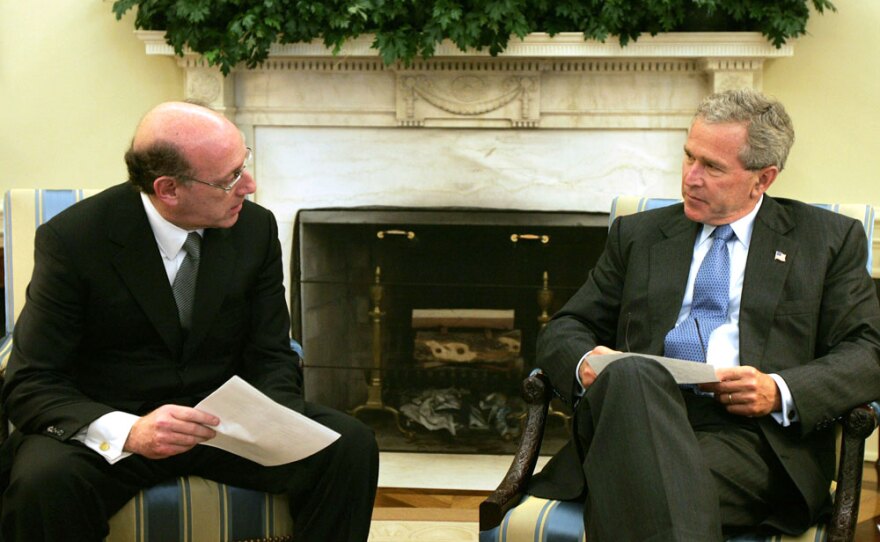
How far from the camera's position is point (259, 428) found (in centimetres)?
192

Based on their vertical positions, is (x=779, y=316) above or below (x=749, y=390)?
above

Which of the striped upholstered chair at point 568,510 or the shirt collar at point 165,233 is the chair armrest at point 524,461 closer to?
the striped upholstered chair at point 568,510

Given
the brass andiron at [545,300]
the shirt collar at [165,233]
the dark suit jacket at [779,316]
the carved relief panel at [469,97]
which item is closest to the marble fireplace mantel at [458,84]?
the carved relief panel at [469,97]

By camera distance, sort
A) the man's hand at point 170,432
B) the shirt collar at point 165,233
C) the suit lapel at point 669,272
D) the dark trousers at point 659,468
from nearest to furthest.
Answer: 1. the dark trousers at point 659,468
2. the man's hand at point 170,432
3. the shirt collar at point 165,233
4. the suit lapel at point 669,272

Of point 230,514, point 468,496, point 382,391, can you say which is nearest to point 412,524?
point 468,496

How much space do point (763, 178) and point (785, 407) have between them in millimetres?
538

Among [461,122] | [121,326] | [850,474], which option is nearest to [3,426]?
[121,326]

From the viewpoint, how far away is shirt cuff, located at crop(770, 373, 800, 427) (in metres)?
2.07

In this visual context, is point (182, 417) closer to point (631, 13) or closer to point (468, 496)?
point (468, 496)

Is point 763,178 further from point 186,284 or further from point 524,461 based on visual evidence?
point 186,284

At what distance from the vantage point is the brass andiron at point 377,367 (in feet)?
12.6

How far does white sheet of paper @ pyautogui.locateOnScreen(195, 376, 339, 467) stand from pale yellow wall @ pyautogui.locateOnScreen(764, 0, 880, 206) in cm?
231

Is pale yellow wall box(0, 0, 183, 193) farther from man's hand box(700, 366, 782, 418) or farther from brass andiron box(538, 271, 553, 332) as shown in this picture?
man's hand box(700, 366, 782, 418)

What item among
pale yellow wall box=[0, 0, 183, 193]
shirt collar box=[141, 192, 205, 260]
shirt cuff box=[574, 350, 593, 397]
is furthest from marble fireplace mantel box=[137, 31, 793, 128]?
shirt cuff box=[574, 350, 593, 397]
